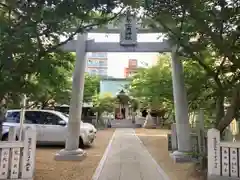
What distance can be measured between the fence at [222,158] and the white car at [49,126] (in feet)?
25.9

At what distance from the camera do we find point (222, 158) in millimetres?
6172

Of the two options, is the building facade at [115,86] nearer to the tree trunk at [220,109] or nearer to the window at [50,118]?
the window at [50,118]

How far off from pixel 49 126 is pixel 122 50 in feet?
15.9

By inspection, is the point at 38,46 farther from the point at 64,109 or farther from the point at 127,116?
the point at 127,116

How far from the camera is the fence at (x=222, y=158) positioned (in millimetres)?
6074

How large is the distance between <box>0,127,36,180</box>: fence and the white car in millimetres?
7072

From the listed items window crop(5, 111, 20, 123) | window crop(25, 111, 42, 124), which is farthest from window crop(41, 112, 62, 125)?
window crop(5, 111, 20, 123)

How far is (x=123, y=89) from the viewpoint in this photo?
34.9m

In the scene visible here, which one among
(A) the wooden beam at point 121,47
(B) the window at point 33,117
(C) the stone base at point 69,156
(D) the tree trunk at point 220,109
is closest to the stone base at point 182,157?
(D) the tree trunk at point 220,109

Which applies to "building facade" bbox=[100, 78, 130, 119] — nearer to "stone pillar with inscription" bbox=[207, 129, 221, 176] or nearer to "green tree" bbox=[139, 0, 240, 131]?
"green tree" bbox=[139, 0, 240, 131]

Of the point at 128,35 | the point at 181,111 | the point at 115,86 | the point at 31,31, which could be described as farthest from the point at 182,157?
the point at 115,86

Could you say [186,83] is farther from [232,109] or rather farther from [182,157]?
[232,109]

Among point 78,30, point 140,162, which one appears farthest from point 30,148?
point 140,162

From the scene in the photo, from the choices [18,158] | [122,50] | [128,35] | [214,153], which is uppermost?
[128,35]
